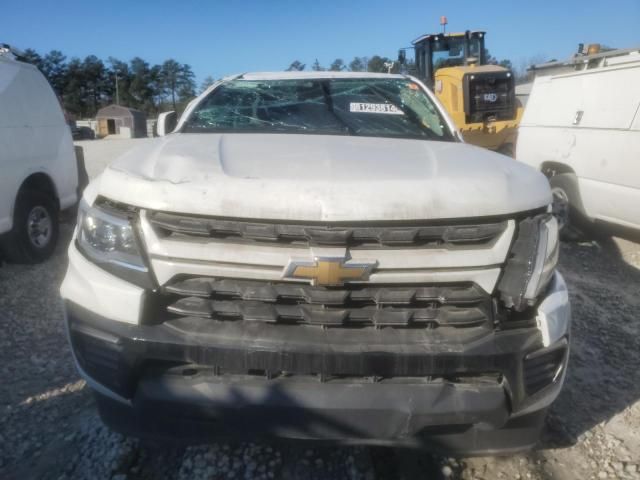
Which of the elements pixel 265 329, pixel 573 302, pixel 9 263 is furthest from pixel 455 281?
pixel 9 263

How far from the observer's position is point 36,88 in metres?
5.27

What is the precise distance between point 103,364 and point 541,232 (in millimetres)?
1699

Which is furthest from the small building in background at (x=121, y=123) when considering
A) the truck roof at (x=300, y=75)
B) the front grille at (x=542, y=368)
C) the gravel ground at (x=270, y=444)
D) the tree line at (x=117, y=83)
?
the front grille at (x=542, y=368)

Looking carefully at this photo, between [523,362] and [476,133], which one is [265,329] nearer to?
[523,362]

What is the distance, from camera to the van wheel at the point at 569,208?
5.66m

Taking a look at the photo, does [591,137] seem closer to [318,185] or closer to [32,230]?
[318,185]

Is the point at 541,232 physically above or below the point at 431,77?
below

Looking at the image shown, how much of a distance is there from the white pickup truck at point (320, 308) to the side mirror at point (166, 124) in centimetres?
158

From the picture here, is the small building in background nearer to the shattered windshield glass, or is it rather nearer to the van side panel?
the van side panel

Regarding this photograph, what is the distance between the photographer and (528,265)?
186 cm

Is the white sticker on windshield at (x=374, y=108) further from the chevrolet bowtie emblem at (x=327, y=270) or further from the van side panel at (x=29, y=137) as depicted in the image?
the van side panel at (x=29, y=137)

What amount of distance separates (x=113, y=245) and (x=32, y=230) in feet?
12.3

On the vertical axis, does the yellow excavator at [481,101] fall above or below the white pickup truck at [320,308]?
above

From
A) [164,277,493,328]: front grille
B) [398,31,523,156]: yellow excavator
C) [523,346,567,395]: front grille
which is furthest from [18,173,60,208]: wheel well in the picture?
[398,31,523,156]: yellow excavator
